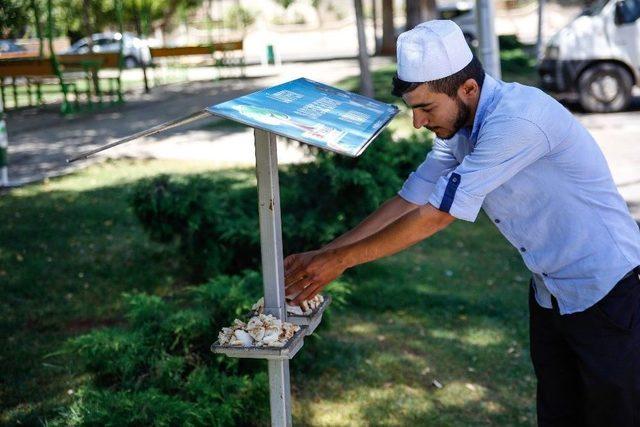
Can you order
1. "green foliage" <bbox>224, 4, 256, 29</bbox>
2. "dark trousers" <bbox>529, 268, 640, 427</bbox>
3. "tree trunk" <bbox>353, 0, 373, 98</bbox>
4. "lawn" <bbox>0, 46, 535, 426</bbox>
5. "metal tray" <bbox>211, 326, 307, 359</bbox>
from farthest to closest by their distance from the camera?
"green foliage" <bbox>224, 4, 256, 29</bbox>, "tree trunk" <bbox>353, 0, 373, 98</bbox>, "lawn" <bbox>0, 46, 535, 426</bbox>, "dark trousers" <bbox>529, 268, 640, 427</bbox>, "metal tray" <bbox>211, 326, 307, 359</bbox>

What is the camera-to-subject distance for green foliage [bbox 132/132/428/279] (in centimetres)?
557

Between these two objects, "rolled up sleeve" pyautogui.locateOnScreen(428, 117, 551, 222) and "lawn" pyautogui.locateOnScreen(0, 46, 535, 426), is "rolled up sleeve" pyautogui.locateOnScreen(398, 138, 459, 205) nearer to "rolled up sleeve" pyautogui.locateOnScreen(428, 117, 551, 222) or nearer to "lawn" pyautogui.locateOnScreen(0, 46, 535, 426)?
"rolled up sleeve" pyautogui.locateOnScreen(428, 117, 551, 222)

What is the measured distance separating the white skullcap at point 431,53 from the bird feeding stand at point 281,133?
0.20 metres

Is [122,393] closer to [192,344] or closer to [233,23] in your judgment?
[192,344]

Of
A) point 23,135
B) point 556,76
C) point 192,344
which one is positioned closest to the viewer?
point 192,344

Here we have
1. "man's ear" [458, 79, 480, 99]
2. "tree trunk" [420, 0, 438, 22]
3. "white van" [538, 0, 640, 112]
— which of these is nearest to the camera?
"man's ear" [458, 79, 480, 99]

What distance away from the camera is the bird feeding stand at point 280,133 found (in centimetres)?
216

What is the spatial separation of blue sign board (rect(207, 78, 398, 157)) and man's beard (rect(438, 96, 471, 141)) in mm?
211

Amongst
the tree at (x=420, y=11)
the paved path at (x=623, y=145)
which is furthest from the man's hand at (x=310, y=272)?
the tree at (x=420, y=11)

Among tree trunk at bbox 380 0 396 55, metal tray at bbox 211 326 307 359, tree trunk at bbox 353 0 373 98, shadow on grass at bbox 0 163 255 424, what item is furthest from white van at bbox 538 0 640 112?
tree trunk at bbox 380 0 396 55

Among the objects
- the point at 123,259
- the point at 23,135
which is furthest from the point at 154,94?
the point at 123,259

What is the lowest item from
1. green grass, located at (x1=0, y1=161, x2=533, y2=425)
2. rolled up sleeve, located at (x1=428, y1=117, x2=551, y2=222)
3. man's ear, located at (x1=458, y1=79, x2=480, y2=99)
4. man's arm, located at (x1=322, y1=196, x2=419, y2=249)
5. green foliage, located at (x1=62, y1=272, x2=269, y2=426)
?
green grass, located at (x1=0, y1=161, x2=533, y2=425)

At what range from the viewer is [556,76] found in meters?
14.1

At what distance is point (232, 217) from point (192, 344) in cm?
174
